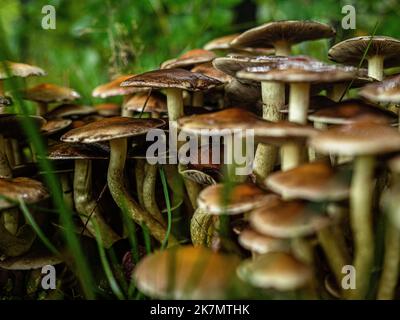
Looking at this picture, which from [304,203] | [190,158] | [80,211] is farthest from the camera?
[80,211]

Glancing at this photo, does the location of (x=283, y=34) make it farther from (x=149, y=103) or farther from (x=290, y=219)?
(x=290, y=219)

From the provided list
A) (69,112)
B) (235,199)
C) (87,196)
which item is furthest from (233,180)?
(69,112)

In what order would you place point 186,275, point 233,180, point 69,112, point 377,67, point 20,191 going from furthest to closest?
point 69,112 → point 377,67 → point 20,191 → point 233,180 → point 186,275

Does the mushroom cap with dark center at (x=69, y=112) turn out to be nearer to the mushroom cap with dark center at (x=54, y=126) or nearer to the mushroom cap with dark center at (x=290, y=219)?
the mushroom cap with dark center at (x=54, y=126)

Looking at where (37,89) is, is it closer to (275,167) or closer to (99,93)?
(99,93)

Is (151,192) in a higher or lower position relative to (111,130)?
lower

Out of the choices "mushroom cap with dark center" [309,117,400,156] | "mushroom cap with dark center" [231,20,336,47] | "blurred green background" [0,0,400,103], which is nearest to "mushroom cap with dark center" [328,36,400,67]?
"mushroom cap with dark center" [231,20,336,47]

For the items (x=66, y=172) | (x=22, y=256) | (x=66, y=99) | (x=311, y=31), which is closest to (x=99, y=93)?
(x=66, y=99)
